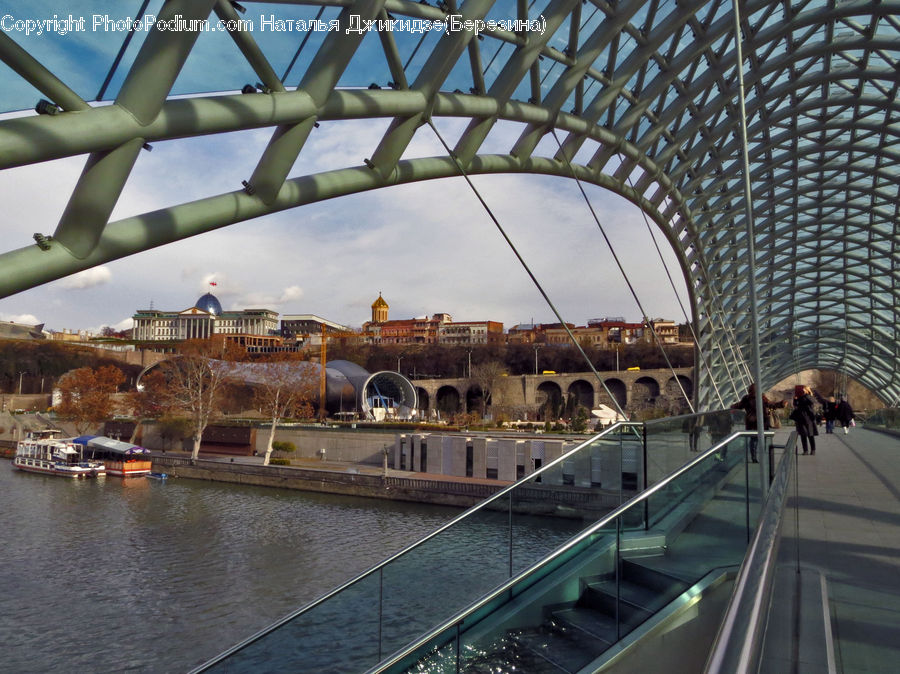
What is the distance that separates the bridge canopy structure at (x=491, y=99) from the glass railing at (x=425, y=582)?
12.5 feet

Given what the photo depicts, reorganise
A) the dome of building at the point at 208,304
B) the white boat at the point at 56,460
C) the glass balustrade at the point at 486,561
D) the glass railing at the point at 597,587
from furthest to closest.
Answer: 1. the dome of building at the point at 208,304
2. the white boat at the point at 56,460
3. the glass balustrade at the point at 486,561
4. the glass railing at the point at 597,587

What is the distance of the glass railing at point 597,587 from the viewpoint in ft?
15.6

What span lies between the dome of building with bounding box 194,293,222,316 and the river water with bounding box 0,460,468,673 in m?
127

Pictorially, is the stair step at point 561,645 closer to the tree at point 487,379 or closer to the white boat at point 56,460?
the white boat at point 56,460

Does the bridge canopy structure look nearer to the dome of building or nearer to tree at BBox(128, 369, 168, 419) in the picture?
tree at BBox(128, 369, 168, 419)

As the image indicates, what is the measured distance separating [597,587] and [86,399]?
62834 mm

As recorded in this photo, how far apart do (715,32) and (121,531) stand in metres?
26.7

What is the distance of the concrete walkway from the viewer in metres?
3.98

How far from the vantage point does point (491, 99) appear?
39.8ft

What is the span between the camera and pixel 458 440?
133ft

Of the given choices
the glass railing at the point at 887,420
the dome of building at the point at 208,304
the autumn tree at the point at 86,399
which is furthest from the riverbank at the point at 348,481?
the dome of building at the point at 208,304

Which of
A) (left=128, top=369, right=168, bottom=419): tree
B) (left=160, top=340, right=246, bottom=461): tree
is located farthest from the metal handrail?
(left=128, top=369, right=168, bottom=419): tree

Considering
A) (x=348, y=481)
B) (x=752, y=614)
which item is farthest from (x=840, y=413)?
A: (x=752, y=614)

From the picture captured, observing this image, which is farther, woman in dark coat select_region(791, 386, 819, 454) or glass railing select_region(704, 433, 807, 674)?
woman in dark coat select_region(791, 386, 819, 454)
